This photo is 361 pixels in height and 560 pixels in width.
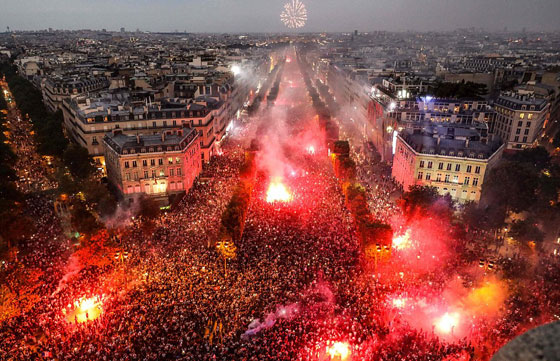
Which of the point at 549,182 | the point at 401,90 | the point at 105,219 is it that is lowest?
the point at 105,219

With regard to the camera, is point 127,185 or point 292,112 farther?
point 292,112

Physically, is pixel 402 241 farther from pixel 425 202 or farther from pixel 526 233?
pixel 526 233

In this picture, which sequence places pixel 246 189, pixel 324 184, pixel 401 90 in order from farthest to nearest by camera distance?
pixel 401 90, pixel 324 184, pixel 246 189

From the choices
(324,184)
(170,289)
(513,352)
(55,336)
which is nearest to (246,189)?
(324,184)

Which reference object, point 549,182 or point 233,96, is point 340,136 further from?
point 549,182

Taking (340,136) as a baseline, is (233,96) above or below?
above

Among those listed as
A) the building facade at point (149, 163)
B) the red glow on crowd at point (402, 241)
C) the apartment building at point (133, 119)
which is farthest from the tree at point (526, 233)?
the apartment building at point (133, 119)

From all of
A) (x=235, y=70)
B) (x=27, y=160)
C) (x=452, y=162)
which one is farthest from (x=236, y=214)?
(x=235, y=70)

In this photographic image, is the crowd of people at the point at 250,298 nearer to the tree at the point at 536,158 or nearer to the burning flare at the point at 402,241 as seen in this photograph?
the burning flare at the point at 402,241
